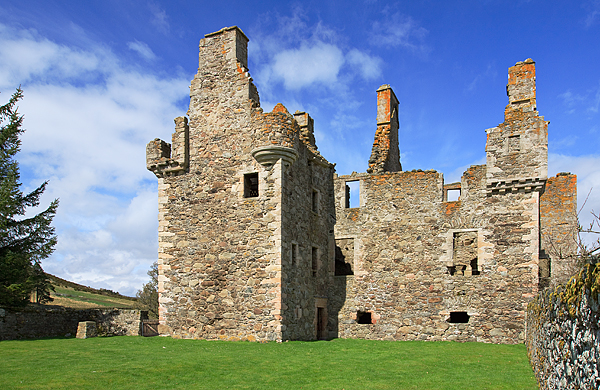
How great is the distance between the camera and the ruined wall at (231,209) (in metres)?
15.4

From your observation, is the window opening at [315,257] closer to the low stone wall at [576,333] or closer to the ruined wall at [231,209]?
the ruined wall at [231,209]

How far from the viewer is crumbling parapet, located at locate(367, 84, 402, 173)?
20.0 m

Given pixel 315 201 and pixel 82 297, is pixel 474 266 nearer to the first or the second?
pixel 315 201

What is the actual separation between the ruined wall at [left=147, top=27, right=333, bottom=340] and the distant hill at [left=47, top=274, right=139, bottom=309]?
10.7 m

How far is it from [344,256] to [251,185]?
5.21 metres

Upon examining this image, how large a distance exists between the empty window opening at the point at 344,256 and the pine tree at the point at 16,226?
11.7m

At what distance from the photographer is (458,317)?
17.3 meters

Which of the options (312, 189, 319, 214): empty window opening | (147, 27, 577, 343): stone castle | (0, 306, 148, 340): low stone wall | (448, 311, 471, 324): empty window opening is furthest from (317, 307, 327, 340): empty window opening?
(0, 306, 148, 340): low stone wall

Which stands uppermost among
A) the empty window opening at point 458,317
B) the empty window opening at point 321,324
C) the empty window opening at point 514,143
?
the empty window opening at point 514,143

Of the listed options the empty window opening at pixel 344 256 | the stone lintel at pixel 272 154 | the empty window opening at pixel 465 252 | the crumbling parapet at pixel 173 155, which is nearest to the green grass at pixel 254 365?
the empty window opening at pixel 465 252

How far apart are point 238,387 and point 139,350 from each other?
19.0ft

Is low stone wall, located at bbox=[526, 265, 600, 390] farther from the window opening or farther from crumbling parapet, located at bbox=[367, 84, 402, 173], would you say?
crumbling parapet, located at bbox=[367, 84, 402, 173]

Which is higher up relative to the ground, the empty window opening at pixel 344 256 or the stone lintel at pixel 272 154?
the stone lintel at pixel 272 154

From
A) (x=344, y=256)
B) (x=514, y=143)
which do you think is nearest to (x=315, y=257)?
→ (x=344, y=256)
